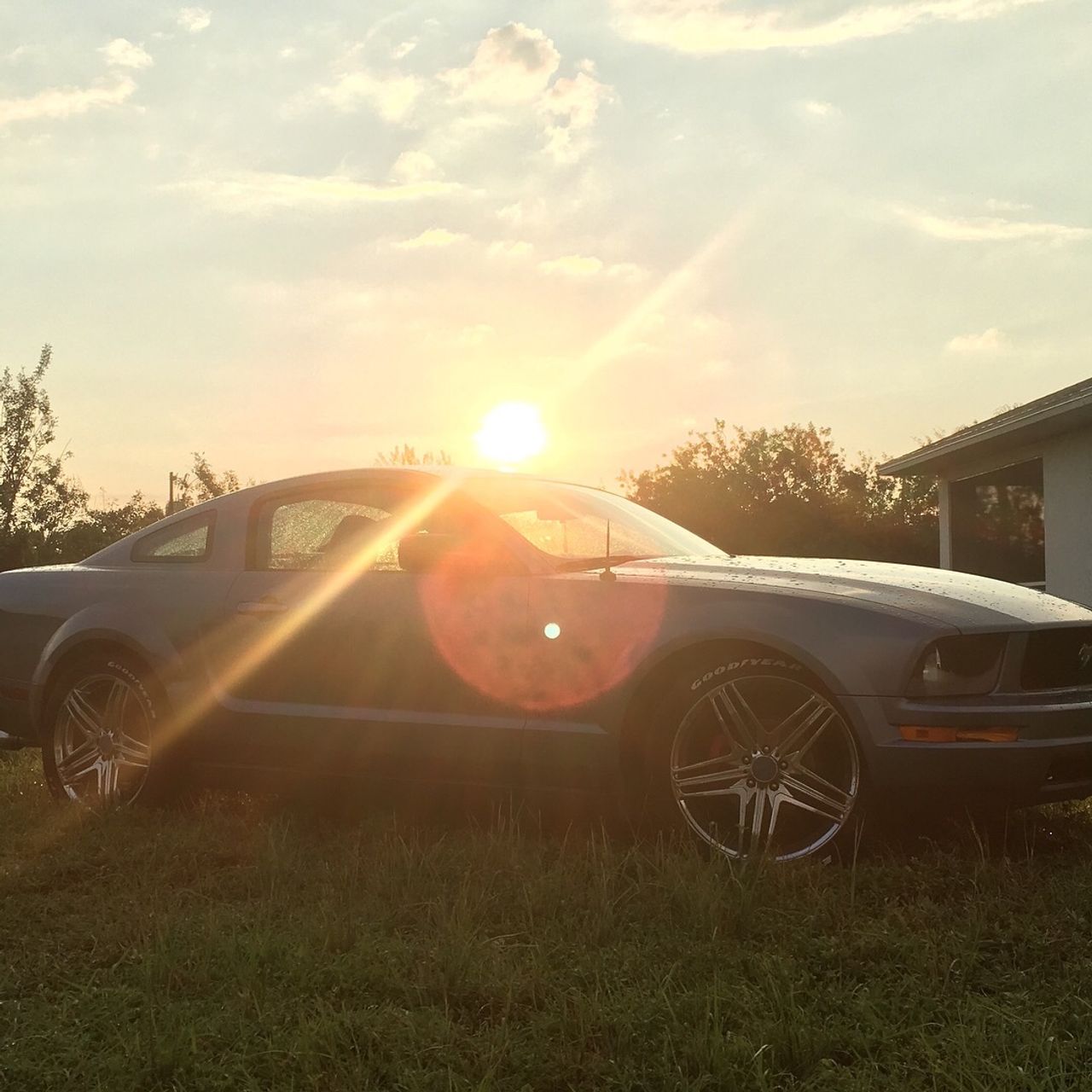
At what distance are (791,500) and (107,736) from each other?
150 feet

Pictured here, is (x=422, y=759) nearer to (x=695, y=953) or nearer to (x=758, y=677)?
(x=758, y=677)

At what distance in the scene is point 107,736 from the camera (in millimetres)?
6117

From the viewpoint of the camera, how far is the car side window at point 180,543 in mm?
6133

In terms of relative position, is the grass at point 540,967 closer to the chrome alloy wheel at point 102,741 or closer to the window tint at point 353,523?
the chrome alloy wheel at point 102,741

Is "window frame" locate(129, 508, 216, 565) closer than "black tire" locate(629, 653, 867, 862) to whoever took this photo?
No

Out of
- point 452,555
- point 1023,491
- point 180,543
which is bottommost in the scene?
point 452,555

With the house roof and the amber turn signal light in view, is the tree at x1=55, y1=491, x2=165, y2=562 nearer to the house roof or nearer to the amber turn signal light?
the house roof

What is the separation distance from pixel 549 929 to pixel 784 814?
1.16m

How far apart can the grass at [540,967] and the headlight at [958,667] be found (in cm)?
53

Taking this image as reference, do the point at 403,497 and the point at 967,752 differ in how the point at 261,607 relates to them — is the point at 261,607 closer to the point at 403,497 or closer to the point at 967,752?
the point at 403,497

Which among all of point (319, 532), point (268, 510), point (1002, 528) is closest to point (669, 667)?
point (319, 532)

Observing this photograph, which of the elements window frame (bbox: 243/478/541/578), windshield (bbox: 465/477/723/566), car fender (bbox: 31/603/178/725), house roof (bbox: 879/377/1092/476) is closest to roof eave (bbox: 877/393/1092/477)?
house roof (bbox: 879/377/1092/476)

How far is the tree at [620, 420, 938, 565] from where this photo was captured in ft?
149

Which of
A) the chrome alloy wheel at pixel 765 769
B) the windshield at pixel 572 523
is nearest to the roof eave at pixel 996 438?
the windshield at pixel 572 523
